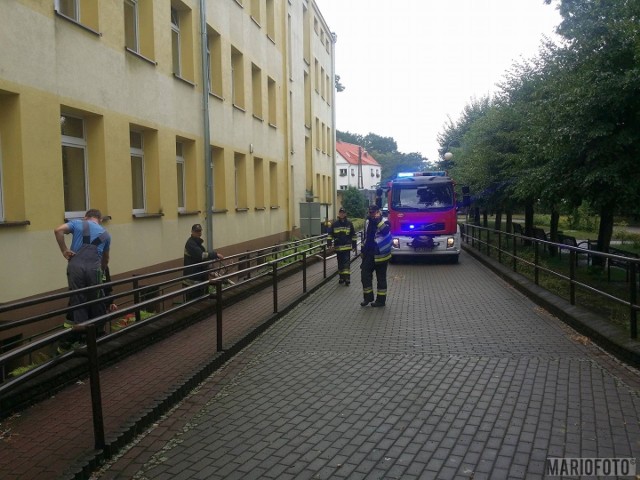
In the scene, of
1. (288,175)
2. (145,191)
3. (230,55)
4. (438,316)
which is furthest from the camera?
(288,175)

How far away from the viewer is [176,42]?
46.9ft

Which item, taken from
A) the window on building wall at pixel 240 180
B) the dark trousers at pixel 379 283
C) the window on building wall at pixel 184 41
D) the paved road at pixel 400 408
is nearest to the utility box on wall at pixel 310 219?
the window on building wall at pixel 240 180

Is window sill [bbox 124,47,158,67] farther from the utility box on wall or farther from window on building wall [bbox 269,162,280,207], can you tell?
the utility box on wall

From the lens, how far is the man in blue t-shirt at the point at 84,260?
6945mm

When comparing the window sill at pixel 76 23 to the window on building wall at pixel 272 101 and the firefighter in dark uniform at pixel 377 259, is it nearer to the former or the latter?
the firefighter in dark uniform at pixel 377 259

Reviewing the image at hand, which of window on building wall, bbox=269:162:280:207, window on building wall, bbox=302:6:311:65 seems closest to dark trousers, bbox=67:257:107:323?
window on building wall, bbox=269:162:280:207

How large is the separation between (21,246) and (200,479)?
17.2ft

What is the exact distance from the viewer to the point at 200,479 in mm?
3883

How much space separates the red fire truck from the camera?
19.0 m

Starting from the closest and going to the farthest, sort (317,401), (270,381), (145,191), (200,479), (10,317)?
1. (200,479)
2. (317,401)
3. (270,381)
4. (10,317)
5. (145,191)

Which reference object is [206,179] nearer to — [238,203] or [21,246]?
[238,203]

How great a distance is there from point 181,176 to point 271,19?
10.8 meters

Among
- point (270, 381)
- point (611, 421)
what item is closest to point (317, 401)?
point (270, 381)

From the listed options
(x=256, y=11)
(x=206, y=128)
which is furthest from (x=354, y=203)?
(x=206, y=128)
